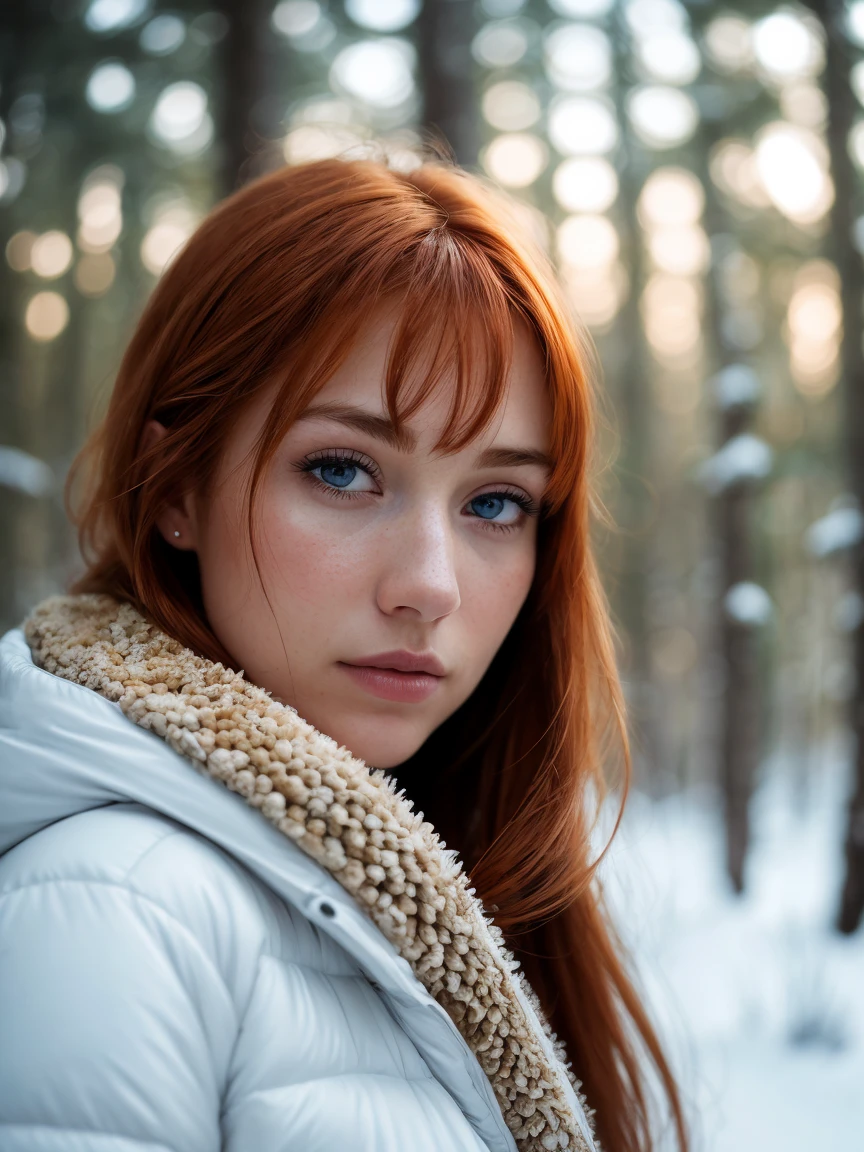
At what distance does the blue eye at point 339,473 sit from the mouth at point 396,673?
290mm

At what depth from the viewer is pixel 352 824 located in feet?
3.41

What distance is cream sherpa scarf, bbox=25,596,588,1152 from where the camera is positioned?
102 centimetres

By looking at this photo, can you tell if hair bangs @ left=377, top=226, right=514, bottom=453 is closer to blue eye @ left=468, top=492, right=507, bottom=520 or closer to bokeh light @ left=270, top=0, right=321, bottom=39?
blue eye @ left=468, top=492, right=507, bottom=520

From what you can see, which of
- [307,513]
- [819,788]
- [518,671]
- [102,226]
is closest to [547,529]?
[518,671]

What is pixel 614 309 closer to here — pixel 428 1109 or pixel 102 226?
pixel 102 226

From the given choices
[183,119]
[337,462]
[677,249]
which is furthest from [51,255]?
[337,462]

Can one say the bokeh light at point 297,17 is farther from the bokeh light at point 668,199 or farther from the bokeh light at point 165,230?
the bokeh light at point 668,199

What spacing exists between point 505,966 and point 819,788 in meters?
17.1

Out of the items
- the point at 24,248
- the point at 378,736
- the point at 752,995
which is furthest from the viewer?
the point at 24,248

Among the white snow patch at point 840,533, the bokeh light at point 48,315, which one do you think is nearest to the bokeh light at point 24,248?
the bokeh light at point 48,315

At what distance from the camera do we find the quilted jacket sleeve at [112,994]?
2.56 ft

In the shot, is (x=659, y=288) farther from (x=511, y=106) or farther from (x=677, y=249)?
(x=511, y=106)

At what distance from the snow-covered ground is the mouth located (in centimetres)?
79

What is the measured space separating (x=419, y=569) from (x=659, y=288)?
1175cm
